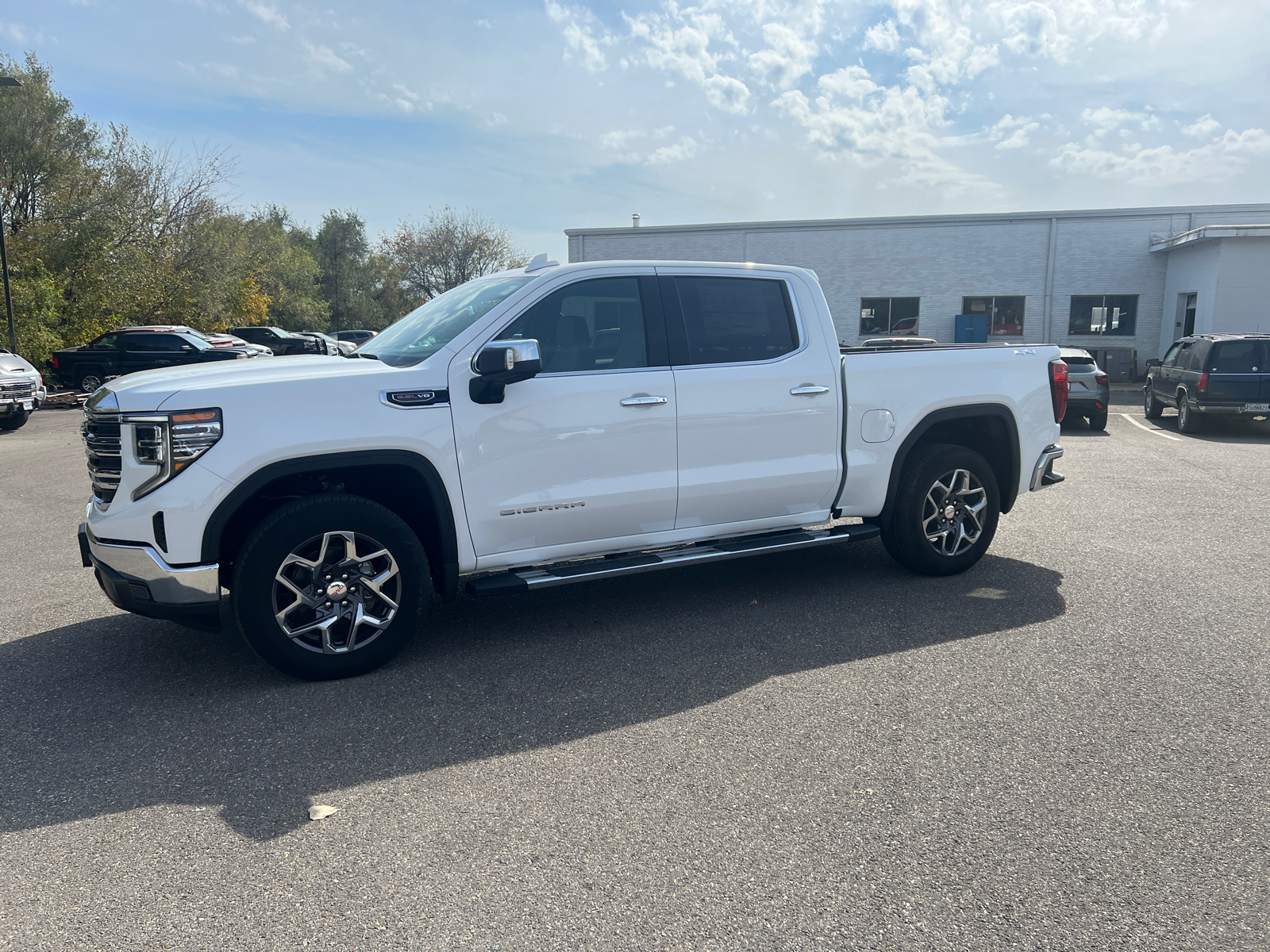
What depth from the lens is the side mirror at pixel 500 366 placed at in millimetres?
4316

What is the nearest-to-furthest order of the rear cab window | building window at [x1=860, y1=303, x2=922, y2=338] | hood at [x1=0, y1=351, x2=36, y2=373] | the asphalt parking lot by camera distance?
the asphalt parking lot → the rear cab window → hood at [x1=0, y1=351, x2=36, y2=373] → building window at [x1=860, y1=303, x2=922, y2=338]

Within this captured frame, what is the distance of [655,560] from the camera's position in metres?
4.95

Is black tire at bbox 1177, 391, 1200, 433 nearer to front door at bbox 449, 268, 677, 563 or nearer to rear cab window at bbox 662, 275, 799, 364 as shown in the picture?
rear cab window at bbox 662, 275, 799, 364

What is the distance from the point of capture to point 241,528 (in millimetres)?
4461

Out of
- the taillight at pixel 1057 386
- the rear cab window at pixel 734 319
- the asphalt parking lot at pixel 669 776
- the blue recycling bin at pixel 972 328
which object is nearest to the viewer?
the asphalt parking lot at pixel 669 776

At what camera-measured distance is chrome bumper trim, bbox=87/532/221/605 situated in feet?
13.3

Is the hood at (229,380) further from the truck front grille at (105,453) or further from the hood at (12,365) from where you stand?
the hood at (12,365)

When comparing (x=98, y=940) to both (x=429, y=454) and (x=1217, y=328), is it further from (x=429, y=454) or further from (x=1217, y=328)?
(x=1217, y=328)

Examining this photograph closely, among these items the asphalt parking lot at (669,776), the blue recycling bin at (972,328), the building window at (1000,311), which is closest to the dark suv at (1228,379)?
the asphalt parking lot at (669,776)

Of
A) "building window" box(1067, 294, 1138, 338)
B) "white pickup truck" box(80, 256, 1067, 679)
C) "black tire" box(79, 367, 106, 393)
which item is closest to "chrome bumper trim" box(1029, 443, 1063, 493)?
"white pickup truck" box(80, 256, 1067, 679)

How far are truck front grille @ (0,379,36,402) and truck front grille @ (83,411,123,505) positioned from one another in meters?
14.8

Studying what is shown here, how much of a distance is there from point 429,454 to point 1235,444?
14.1 m

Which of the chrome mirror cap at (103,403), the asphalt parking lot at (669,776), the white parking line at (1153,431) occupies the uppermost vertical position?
the chrome mirror cap at (103,403)

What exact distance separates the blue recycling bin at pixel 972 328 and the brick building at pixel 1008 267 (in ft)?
2.03
